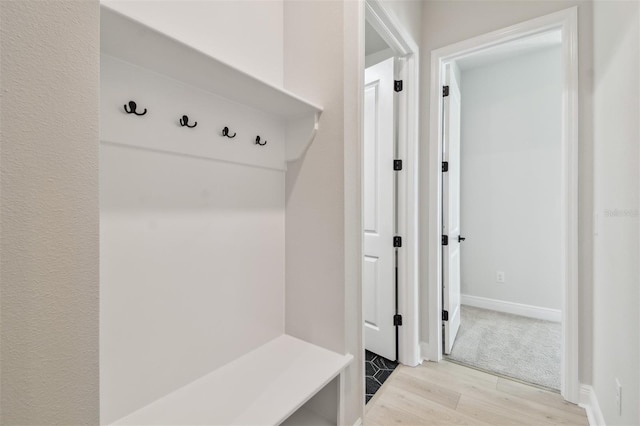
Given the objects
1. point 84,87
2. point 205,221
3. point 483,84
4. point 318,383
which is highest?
point 483,84

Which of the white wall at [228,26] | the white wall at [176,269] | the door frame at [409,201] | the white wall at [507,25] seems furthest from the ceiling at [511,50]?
the white wall at [176,269]

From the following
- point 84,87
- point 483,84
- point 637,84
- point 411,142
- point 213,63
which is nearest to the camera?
point 84,87

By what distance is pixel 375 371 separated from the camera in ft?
6.75

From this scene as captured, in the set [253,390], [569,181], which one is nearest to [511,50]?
[569,181]

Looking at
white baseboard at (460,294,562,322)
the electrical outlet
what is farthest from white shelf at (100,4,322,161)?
white baseboard at (460,294,562,322)

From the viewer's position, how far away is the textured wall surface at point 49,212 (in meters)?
0.42

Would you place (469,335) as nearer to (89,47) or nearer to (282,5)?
(282,5)

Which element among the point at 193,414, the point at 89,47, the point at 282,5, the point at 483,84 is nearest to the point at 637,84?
the point at 282,5

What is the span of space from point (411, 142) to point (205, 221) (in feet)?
5.12

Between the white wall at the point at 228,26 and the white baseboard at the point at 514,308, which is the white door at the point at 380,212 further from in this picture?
the white baseboard at the point at 514,308

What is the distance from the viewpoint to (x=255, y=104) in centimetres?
121

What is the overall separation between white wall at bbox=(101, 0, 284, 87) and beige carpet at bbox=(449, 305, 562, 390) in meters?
2.40

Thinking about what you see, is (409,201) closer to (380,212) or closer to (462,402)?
(380,212)

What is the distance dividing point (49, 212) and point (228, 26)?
1028 mm
